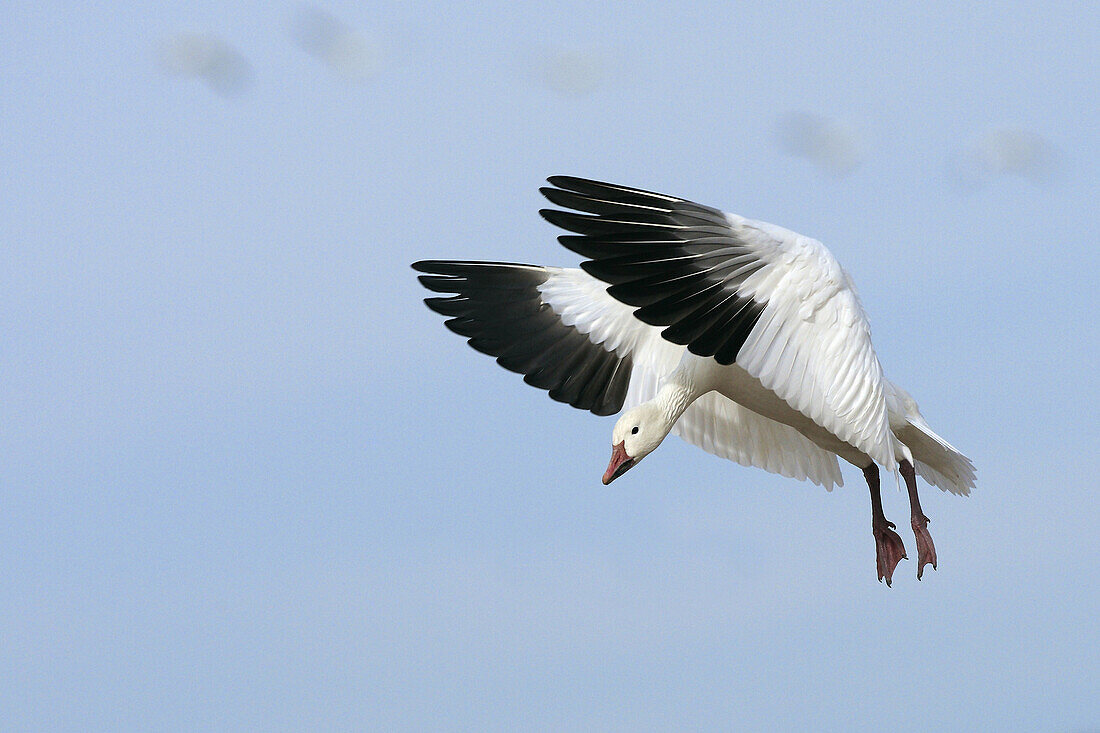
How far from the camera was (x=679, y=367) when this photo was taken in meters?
12.0

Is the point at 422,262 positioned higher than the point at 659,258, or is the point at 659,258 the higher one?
the point at 422,262

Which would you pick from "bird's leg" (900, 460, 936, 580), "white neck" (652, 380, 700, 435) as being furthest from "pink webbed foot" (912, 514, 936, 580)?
"white neck" (652, 380, 700, 435)

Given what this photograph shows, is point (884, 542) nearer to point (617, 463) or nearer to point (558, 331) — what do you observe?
point (617, 463)

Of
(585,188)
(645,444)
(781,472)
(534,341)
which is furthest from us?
(781,472)

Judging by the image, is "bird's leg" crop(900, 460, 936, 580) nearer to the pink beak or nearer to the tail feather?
the tail feather

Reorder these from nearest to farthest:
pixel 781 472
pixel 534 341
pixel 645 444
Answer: pixel 645 444, pixel 534 341, pixel 781 472

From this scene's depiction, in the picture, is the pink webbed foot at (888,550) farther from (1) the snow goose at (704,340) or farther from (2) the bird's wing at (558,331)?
(2) the bird's wing at (558,331)

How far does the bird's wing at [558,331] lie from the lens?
515 inches

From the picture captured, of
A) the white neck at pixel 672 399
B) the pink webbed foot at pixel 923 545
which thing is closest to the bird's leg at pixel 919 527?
the pink webbed foot at pixel 923 545

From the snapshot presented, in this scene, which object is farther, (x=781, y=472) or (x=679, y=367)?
(x=781, y=472)

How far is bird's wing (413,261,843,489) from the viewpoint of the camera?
13070 mm

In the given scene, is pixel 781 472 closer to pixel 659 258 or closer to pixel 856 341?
pixel 856 341

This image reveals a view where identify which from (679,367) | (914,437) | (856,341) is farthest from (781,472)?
(856,341)

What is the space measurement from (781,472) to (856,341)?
11.1 feet
